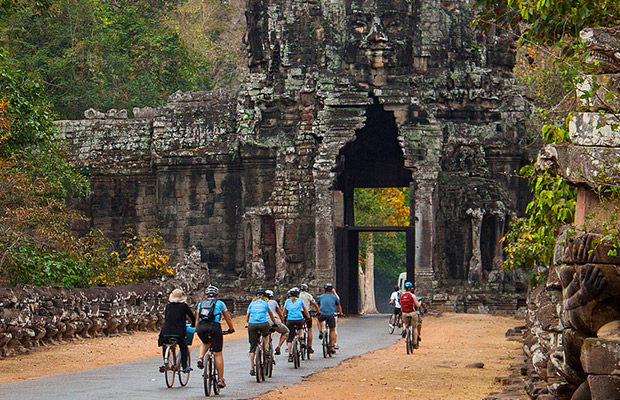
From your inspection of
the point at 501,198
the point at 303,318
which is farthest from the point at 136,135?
the point at 303,318

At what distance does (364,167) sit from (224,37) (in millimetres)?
19179

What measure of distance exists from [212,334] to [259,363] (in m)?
1.46

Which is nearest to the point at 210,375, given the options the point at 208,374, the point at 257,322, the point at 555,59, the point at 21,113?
the point at 208,374

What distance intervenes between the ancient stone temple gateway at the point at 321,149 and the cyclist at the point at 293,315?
1052 cm

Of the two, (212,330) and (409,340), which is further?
(409,340)

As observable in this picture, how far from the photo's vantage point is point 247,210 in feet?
99.2

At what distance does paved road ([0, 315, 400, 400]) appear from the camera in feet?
44.2

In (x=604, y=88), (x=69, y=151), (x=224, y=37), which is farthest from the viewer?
(x=224, y=37)

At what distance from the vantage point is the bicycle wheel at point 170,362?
14.3m

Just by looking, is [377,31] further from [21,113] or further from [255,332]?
[255,332]

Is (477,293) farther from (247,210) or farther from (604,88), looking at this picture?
(604,88)

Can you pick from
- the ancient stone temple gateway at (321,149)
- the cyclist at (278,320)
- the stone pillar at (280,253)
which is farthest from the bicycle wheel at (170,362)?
the stone pillar at (280,253)

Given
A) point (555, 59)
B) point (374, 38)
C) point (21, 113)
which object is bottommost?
point (555, 59)

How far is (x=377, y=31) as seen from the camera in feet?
98.0
